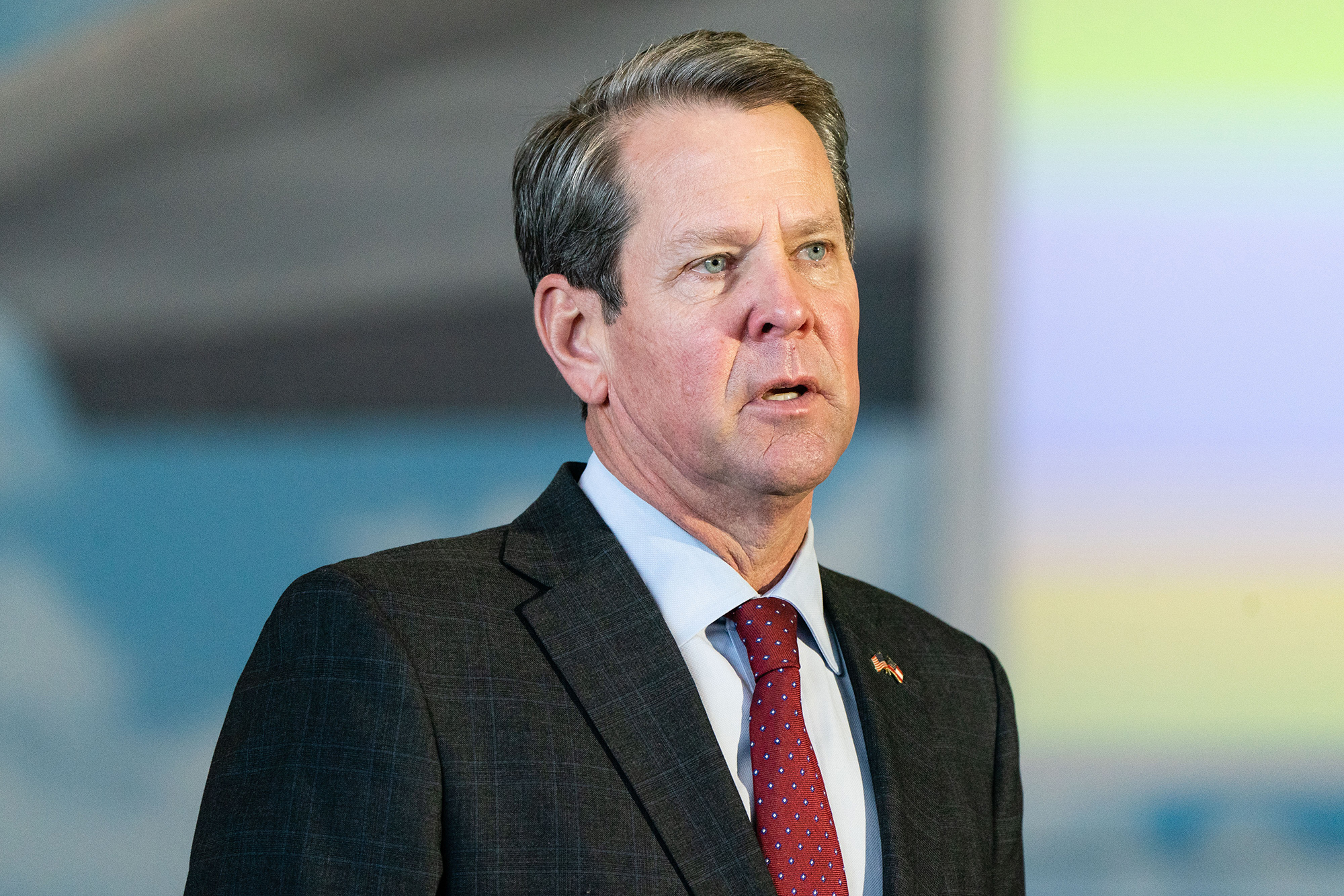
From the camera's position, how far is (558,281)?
1738 mm

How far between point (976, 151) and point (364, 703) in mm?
2404

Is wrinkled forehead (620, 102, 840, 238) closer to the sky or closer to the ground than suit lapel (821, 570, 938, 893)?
closer to the sky

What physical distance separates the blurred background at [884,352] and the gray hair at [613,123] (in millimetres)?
1365

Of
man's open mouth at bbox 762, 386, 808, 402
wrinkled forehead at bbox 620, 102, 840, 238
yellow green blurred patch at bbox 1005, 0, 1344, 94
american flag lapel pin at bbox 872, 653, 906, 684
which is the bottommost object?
american flag lapel pin at bbox 872, 653, 906, 684

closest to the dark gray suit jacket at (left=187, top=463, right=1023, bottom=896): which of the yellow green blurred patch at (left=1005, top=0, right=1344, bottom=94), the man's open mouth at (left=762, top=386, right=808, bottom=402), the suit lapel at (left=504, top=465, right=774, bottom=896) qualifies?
the suit lapel at (left=504, top=465, right=774, bottom=896)

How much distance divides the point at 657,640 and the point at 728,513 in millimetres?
197

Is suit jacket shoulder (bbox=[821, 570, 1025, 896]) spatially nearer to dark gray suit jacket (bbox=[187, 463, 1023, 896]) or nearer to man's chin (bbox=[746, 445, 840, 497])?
dark gray suit jacket (bbox=[187, 463, 1023, 896])

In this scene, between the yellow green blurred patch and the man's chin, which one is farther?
the yellow green blurred patch

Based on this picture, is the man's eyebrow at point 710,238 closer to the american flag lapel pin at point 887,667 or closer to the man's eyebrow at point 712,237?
the man's eyebrow at point 712,237

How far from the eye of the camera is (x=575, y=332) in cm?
174

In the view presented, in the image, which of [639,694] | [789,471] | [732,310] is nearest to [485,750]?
[639,694]

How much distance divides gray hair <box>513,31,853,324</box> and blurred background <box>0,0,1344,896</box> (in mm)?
1365

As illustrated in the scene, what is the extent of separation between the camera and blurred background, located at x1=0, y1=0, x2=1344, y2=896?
113 inches

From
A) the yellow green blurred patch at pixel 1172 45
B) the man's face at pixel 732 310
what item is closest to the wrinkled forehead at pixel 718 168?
the man's face at pixel 732 310
